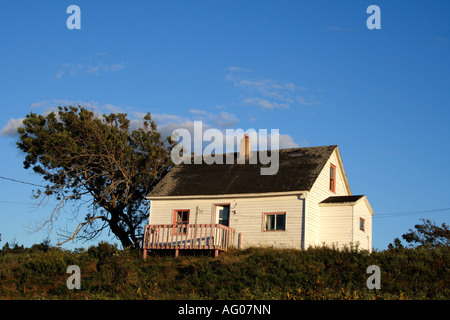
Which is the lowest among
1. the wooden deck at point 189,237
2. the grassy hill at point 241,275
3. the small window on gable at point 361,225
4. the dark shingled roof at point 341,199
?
the grassy hill at point 241,275

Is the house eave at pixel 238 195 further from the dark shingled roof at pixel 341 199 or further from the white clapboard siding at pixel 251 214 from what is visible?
the dark shingled roof at pixel 341 199

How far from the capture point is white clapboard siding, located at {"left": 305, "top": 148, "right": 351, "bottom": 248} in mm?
29198

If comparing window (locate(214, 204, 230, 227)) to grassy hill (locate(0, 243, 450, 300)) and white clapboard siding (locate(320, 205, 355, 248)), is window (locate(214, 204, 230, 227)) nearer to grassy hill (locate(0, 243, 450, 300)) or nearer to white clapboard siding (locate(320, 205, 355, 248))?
grassy hill (locate(0, 243, 450, 300))

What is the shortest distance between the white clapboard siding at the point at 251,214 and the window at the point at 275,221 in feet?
0.65

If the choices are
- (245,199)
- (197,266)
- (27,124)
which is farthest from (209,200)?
(27,124)

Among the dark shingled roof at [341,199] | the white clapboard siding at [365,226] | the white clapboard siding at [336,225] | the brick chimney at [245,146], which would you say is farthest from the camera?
the brick chimney at [245,146]

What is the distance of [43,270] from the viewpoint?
2891 cm

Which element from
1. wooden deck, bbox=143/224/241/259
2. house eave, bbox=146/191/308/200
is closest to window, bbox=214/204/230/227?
house eave, bbox=146/191/308/200

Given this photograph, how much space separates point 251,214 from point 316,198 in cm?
357

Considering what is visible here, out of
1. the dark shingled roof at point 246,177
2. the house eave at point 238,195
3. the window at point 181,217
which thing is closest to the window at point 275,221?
the house eave at point 238,195

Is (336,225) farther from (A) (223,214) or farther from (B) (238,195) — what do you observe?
(A) (223,214)

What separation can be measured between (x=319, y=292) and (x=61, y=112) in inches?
798

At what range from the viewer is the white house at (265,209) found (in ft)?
96.1
